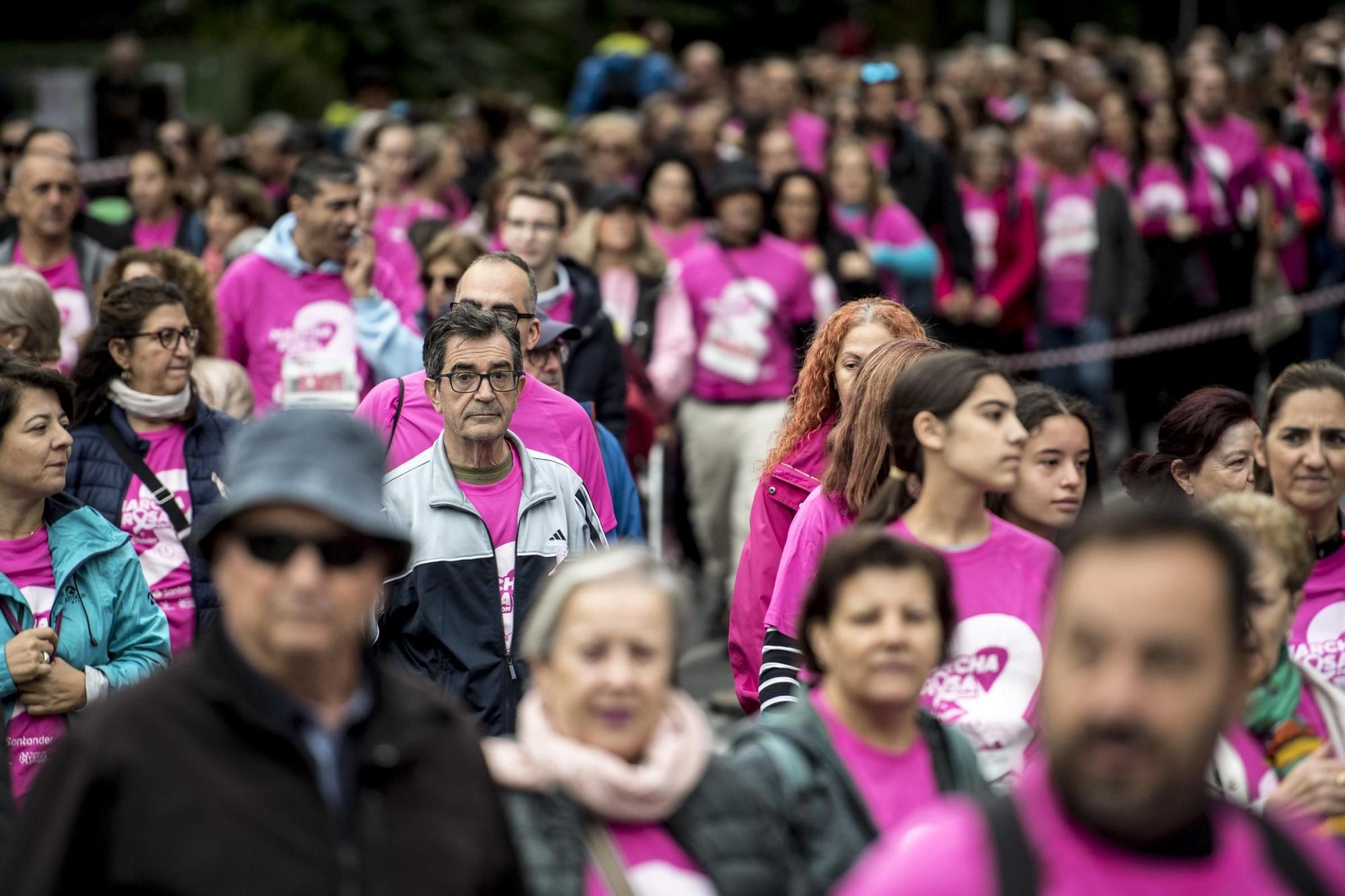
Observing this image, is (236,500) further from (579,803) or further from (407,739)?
(579,803)

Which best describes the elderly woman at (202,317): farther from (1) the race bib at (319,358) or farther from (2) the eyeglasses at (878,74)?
(2) the eyeglasses at (878,74)

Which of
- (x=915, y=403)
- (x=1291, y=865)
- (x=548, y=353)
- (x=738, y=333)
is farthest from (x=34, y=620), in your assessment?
(x=738, y=333)

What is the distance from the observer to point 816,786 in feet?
12.9

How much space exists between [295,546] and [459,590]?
8.15 feet

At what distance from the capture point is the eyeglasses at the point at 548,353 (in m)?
7.23

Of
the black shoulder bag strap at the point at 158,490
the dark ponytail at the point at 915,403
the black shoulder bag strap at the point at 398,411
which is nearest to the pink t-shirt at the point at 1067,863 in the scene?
the dark ponytail at the point at 915,403

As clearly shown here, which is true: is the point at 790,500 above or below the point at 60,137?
below

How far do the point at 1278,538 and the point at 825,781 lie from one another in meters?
1.21

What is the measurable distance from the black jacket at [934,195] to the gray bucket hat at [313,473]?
1109 cm

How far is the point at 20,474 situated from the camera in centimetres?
559

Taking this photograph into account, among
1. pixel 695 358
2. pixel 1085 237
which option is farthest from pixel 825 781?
pixel 1085 237

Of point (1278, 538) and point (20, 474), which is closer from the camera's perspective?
point (1278, 538)

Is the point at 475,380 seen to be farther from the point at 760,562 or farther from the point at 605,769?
the point at 605,769

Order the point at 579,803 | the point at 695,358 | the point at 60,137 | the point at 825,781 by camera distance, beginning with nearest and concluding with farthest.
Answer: the point at 579,803 → the point at 825,781 → the point at 60,137 → the point at 695,358
